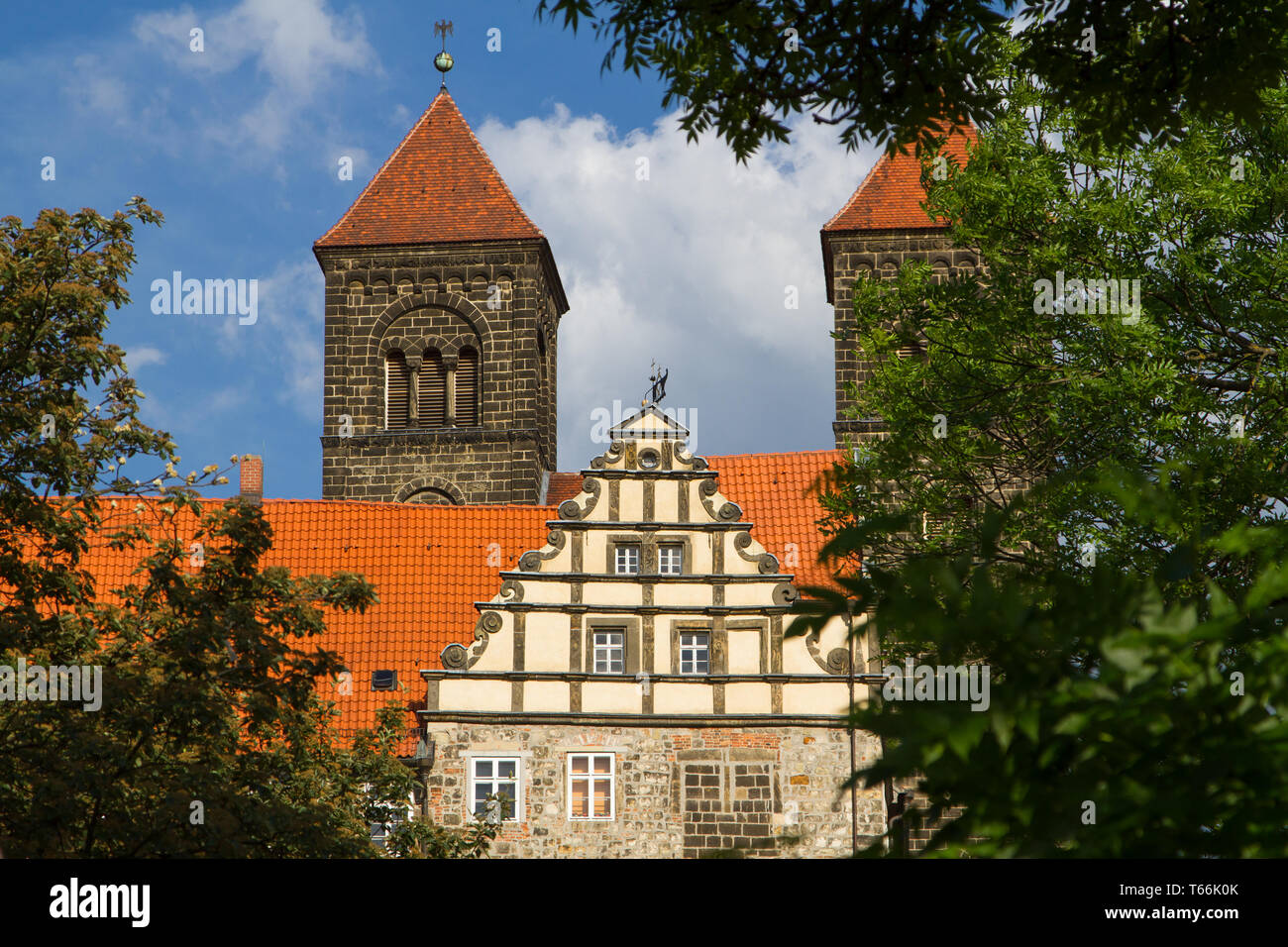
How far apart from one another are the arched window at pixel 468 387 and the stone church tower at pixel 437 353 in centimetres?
Answer: 2

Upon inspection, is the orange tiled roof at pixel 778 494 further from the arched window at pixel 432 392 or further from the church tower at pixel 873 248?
the arched window at pixel 432 392

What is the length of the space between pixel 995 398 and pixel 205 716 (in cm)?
713

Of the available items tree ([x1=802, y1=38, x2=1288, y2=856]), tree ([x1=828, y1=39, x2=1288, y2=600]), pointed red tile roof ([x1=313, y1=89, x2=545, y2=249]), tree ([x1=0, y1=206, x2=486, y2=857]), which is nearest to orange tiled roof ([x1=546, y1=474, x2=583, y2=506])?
pointed red tile roof ([x1=313, y1=89, x2=545, y2=249])

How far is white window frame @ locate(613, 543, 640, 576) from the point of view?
2230cm

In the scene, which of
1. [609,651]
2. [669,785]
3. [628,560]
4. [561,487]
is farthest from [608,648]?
[561,487]

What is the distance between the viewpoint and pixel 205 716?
35.3 ft

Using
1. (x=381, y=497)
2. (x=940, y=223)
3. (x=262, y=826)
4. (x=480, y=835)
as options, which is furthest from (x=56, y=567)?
(x=940, y=223)

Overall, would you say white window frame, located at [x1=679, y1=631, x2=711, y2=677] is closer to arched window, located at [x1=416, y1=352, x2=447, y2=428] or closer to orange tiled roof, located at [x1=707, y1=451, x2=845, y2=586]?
orange tiled roof, located at [x1=707, y1=451, x2=845, y2=586]

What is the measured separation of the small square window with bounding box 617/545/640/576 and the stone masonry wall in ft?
7.72

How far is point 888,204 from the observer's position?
31188 mm

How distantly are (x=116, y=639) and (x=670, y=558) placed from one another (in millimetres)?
11324

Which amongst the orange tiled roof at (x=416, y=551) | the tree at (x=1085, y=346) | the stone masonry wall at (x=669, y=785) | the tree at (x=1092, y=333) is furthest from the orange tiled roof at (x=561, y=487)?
the tree at (x=1092, y=333)

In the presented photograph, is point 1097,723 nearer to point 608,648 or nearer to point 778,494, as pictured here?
point 608,648
